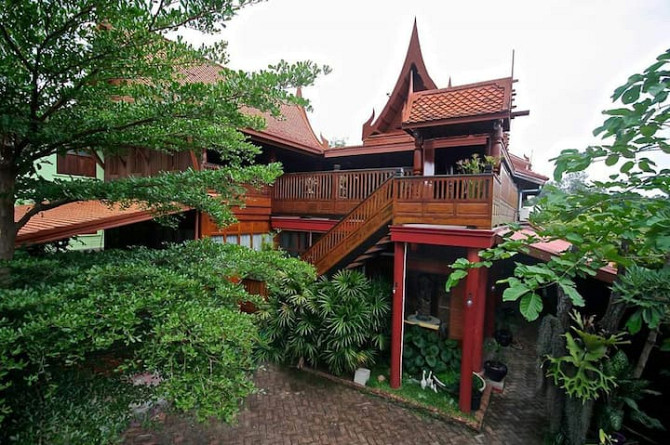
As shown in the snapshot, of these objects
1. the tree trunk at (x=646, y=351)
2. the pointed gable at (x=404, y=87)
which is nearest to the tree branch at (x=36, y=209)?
the tree trunk at (x=646, y=351)

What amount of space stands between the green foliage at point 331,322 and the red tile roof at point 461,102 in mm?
3768

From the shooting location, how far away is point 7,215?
116 inches

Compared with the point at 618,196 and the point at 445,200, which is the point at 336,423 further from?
the point at 618,196

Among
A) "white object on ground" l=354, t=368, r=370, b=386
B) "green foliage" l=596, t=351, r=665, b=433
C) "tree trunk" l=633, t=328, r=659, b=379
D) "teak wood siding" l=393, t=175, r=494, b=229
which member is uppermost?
"teak wood siding" l=393, t=175, r=494, b=229

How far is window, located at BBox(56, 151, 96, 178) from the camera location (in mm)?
8344

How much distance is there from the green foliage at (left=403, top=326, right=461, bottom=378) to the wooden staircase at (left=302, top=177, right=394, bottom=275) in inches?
94.1

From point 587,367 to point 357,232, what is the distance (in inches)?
171

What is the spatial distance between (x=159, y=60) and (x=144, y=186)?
4.27ft

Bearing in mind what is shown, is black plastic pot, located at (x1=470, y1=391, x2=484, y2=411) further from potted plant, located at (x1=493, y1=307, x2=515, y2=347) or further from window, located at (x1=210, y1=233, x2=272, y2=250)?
window, located at (x1=210, y1=233, x2=272, y2=250)

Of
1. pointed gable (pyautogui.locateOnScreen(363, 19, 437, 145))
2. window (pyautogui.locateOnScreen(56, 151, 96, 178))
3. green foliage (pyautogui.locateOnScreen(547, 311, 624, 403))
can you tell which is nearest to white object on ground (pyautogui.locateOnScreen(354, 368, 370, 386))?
green foliage (pyautogui.locateOnScreen(547, 311, 624, 403))

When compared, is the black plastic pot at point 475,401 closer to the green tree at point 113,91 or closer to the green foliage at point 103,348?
the green foliage at point 103,348

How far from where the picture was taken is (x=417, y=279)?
7.84m

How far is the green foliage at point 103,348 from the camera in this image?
2135mm

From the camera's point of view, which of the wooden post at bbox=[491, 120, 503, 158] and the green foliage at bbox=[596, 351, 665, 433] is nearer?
the green foliage at bbox=[596, 351, 665, 433]
